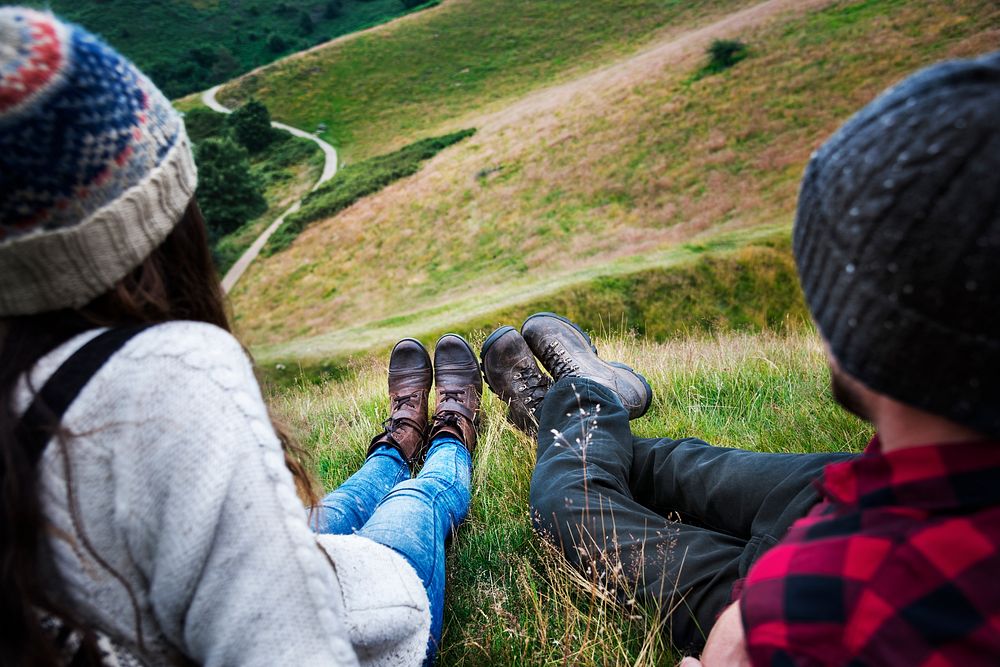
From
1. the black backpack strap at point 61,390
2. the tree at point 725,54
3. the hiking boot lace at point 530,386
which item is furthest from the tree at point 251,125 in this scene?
the black backpack strap at point 61,390

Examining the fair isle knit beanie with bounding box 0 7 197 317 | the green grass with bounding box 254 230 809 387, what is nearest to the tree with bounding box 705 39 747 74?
the green grass with bounding box 254 230 809 387

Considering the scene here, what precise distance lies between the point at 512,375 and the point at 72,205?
8.15 feet

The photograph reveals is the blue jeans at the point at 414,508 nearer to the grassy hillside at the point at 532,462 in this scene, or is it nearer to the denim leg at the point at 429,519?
the denim leg at the point at 429,519

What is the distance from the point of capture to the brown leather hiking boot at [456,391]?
9.37 ft

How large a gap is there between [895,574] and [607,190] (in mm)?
18346

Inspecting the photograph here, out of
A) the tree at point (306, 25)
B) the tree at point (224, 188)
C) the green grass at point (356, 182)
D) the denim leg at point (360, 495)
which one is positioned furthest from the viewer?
the tree at point (306, 25)

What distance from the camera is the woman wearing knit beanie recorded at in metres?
0.79

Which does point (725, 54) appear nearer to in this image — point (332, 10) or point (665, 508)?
point (665, 508)

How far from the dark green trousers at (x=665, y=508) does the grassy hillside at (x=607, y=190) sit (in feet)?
26.8

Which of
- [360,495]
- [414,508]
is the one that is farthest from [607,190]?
[414,508]

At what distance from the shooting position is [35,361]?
0.86 meters

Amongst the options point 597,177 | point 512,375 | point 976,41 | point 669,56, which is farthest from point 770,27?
point 512,375

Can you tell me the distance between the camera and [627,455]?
2.12 m

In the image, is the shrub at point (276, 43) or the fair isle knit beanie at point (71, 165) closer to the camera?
the fair isle knit beanie at point (71, 165)
